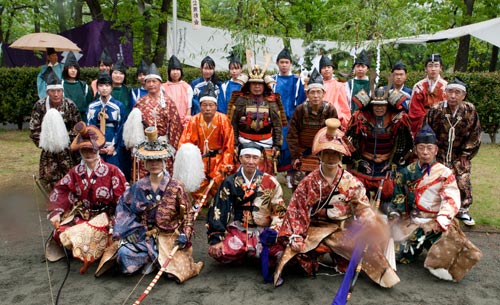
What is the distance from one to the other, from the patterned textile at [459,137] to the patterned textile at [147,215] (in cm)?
302

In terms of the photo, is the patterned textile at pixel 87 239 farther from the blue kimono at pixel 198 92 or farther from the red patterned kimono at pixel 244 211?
the blue kimono at pixel 198 92

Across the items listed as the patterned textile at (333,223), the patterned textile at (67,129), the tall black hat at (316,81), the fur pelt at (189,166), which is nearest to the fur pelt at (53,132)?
the patterned textile at (67,129)

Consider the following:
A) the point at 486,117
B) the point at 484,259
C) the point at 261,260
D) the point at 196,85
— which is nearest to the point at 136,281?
the point at 261,260

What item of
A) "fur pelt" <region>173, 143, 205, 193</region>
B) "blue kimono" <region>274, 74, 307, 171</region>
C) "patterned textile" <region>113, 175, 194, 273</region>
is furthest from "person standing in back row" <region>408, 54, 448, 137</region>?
"patterned textile" <region>113, 175, 194, 273</region>

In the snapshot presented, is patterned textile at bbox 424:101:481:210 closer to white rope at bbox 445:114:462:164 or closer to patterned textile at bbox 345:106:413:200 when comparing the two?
white rope at bbox 445:114:462:164

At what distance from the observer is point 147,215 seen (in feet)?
13.4

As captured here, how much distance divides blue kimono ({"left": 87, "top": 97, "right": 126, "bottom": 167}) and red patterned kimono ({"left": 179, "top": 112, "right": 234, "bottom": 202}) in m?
0.87

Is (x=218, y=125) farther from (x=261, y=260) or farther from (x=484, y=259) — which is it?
(x=484, y=259)

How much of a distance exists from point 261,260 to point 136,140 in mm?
2285

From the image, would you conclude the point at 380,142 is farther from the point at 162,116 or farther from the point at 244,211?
the point at 162,116

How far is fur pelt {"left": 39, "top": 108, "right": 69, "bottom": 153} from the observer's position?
5398mm

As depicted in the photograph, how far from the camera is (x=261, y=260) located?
13.1 feet

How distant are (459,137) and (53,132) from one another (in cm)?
458

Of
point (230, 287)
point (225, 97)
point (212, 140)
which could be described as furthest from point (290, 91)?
point (230, 287)
